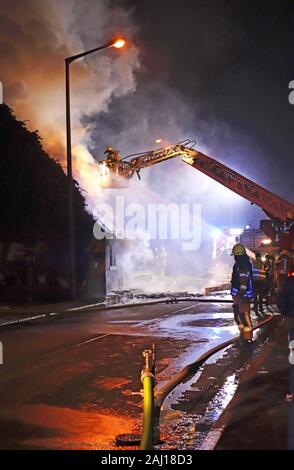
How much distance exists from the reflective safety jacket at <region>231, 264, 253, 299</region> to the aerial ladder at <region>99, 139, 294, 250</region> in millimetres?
8075

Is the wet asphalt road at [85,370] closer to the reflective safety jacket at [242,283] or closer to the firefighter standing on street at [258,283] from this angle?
the reflective safety jacket at [242,283]

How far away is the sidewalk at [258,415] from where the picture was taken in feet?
16.2

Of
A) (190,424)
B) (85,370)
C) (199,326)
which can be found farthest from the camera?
(199,326)

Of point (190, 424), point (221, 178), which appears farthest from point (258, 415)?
point (221, 178)

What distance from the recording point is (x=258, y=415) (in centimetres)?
578

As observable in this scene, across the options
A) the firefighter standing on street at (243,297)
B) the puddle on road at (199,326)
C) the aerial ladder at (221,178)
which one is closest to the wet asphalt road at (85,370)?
the puddle on road at (199,326)

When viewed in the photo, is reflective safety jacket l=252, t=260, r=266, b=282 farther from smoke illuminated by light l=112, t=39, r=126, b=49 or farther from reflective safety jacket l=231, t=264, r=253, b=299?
smoke illuminated by light l=112, t=39, r=126, b=49

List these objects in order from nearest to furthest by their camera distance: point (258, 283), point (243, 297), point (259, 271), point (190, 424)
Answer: point (190, 424)
point (243, 297)
point (258, 283)
point (259, 271)

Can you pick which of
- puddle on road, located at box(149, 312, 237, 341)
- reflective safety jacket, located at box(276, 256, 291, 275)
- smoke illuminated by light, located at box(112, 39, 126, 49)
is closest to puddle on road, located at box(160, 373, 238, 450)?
reflective safety jacket, located at box(276, 256, 291, 275)

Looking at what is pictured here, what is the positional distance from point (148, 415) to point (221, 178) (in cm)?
1627

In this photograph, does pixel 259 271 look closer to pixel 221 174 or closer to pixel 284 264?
pixel 284 264

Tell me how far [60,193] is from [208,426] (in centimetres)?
1726

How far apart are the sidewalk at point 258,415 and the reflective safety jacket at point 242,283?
211cm
